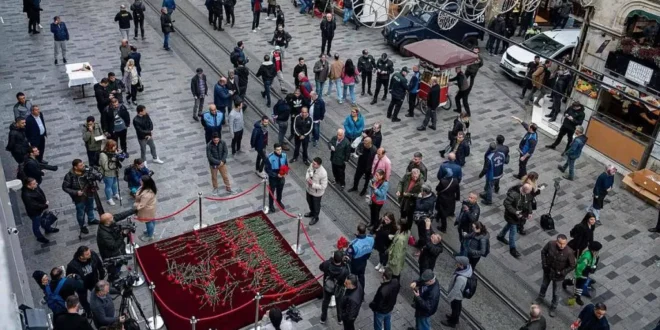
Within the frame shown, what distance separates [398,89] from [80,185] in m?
9.09

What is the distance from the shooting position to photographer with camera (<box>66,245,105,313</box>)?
31.8ft

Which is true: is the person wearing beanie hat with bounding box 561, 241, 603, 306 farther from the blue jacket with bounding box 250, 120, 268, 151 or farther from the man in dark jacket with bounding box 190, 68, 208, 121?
the man in dark jacket with bounding box 190, 68, 208, 121

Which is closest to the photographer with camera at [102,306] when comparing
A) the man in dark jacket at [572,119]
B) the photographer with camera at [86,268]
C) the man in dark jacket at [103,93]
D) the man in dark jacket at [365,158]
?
the photographer with camera at [86,268]

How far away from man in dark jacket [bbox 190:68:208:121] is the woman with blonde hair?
185 centimetres

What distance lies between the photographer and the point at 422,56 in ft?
59.1

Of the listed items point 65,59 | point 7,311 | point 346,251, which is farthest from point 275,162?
point 65,59

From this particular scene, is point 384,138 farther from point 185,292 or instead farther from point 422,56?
point 185,292

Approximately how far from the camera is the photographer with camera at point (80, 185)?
A: 1195cm

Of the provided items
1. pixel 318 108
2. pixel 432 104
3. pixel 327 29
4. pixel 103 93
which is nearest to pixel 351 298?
pixel 318 108

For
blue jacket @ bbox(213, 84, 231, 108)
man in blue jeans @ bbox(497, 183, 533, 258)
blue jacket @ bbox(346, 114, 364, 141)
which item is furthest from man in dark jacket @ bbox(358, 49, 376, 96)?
man in blue jeans @ bbox(497, 183, 533, 258)

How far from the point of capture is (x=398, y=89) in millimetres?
17562

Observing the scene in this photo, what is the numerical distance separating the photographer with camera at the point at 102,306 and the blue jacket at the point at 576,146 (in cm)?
1144

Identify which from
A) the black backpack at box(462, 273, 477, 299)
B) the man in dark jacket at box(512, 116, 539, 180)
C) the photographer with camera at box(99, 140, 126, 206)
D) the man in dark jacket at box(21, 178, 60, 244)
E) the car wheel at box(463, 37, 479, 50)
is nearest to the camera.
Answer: the black backpack at box(462, 273, 477, 299)

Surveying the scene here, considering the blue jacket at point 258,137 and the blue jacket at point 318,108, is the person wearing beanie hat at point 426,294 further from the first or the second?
the blue jacket at point 318,108
